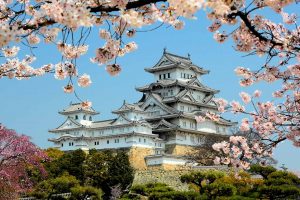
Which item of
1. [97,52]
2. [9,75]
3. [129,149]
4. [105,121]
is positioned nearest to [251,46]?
[97,52]

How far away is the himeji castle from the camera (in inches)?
1577

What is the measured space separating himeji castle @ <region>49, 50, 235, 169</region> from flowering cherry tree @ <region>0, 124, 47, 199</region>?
17.1 meters

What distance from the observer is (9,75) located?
6.75m

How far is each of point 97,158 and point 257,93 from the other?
2449cm

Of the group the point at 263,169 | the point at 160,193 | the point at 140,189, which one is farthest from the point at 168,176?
the point at 263,169

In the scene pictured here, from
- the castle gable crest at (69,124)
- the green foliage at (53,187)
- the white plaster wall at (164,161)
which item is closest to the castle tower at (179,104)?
the white plaster wall at (164,161)

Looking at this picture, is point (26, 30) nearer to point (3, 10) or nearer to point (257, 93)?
point (3, 10)

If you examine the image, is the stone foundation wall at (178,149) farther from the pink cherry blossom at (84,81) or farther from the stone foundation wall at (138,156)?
the pink cherry blossom at (84,81)

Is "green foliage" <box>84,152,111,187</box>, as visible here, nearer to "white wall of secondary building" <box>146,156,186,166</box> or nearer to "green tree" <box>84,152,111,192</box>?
"green tree" <box>84,152,111,192</box>

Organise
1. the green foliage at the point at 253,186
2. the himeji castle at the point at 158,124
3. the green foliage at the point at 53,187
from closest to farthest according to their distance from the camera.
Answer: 1. the green foliage at the point at 253,186
2. the green foliage at the point at 53,187
3. the himeji castle at the point at 158,124

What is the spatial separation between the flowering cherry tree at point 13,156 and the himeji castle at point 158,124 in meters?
17.1

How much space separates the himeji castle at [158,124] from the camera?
1577 inches

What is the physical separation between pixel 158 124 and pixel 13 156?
2415cm

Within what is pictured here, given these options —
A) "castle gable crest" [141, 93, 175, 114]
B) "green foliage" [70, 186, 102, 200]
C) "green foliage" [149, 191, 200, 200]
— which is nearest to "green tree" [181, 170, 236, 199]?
"green foliage" [149, 191, 200, 200]
